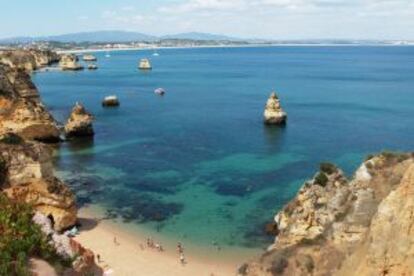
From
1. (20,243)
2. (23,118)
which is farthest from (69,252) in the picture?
(23,118)

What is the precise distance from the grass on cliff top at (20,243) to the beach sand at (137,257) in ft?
45.8

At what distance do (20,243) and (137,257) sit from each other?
18.8 meters

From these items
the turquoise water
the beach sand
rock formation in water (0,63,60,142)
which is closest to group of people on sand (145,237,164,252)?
the beach sand

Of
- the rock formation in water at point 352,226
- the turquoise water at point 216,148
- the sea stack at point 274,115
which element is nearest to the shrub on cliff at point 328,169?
the rock formation in water at point 352,226

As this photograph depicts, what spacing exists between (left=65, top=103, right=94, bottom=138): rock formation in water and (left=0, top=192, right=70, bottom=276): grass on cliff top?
55.0 meters

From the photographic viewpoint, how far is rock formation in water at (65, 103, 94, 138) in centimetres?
7938

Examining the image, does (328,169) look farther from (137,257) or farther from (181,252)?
(137,257)

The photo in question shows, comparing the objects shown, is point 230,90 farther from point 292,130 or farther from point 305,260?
point 305,260

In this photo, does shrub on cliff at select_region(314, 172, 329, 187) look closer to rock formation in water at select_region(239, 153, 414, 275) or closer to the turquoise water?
rock formation in water at select_region(239, 153, 414, 275)

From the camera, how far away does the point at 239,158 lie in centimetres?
6800

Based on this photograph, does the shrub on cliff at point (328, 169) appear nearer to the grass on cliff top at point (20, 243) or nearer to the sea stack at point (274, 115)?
the grass on cliff top at point (20, 243)

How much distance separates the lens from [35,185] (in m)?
43.0

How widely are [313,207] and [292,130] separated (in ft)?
170

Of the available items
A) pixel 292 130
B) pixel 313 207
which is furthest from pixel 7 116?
pixel 313 207
